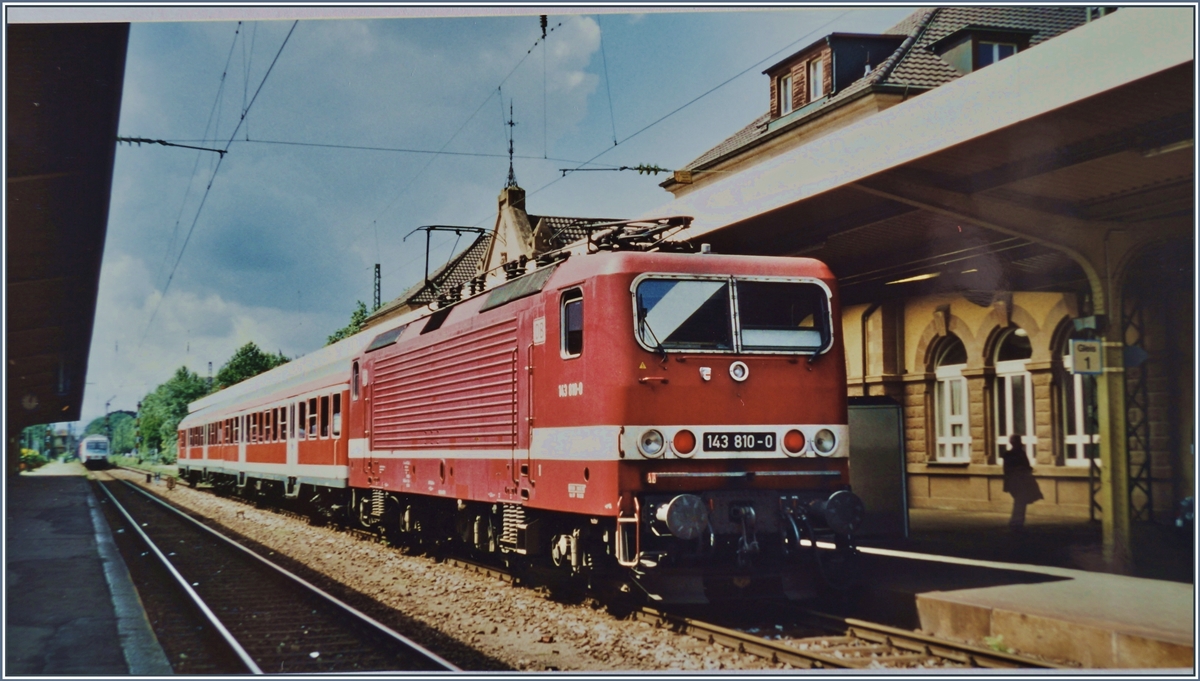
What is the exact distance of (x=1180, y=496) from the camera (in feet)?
29.2

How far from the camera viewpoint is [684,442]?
797cm

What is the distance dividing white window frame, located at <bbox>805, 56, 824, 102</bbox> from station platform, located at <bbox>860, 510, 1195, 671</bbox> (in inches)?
308

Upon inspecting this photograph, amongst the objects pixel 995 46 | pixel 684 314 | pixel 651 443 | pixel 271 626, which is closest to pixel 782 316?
pixel 684 314

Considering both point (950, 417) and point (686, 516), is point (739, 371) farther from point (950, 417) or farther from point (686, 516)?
point (950, 417)

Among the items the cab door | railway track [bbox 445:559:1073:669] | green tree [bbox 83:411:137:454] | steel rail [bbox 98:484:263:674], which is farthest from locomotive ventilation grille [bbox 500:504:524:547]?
green tree [bbox 83:411:137:454]

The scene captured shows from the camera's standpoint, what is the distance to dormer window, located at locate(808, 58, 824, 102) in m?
15.7

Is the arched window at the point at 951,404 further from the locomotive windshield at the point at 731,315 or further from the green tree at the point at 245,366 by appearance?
the green tree at the point at 245,366

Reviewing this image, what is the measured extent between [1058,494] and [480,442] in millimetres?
8011

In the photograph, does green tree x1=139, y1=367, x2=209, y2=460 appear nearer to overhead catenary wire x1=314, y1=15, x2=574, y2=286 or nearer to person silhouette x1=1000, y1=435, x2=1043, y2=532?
overhead catenary wire x1=314, y1=15, x2=574, y2=286

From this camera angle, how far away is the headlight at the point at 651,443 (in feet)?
25.7

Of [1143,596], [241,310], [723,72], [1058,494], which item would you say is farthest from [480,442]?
[1058,494]

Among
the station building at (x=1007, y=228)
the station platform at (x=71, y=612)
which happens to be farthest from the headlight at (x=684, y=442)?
the station platform at (x=71, y=612)

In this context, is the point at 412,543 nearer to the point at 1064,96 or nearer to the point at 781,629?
the point at 781,629

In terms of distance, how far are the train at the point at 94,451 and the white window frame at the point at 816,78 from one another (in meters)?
35.2
